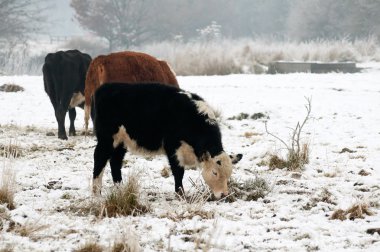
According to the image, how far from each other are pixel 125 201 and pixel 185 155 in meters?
0.80

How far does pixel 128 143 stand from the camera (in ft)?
17.3

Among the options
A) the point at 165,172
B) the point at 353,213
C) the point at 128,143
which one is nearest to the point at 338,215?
the point at 353,213

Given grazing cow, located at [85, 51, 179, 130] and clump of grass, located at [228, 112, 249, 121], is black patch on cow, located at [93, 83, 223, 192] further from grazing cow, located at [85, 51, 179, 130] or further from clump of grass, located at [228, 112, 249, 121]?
clump of grass, located at [228, 112, 249, 121]

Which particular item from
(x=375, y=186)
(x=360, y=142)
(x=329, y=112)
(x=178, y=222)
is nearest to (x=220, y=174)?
(x=178, y=222)

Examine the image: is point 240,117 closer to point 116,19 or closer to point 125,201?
point 125,201

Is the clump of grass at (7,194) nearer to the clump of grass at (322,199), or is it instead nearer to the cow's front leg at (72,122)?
the clump of grass at (322,199)

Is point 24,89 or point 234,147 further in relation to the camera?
point 24,89

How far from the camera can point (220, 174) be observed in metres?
4.93

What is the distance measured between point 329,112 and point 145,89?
655 centimetres

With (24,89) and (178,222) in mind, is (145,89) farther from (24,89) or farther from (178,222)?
(24,89)

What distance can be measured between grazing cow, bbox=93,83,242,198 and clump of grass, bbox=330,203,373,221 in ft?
3.27

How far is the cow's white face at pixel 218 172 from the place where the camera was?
4.93 m

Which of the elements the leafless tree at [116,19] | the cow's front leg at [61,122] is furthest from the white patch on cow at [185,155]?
the leafless tree at [116,19]

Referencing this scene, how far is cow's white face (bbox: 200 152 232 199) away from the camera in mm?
4926
